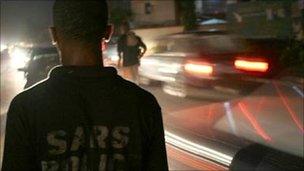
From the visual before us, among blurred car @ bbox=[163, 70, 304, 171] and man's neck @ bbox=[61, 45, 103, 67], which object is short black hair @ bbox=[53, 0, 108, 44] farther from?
blurred car @ bbox=[163, 70, 304, 171]

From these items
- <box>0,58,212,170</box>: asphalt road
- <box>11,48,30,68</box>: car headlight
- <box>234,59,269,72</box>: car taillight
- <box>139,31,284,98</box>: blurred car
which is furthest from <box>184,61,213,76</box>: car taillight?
<box>11,48,30,68</box>: car headlight

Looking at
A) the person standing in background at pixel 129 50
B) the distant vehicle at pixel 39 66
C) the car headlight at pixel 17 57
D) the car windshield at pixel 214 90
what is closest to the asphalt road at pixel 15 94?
the car windshield at pixel 214 90

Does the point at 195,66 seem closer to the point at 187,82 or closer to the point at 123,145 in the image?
the point at 187,82

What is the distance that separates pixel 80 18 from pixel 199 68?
729cm

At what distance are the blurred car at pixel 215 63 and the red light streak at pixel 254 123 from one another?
0.36 metres

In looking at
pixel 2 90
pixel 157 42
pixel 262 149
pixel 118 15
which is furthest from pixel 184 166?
pixel 118 15

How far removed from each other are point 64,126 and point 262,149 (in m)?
3.60

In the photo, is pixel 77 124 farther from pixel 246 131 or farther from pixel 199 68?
pixel 199 68

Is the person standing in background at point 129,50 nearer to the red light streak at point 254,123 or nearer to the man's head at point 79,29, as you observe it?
the red light streak at point 254,123

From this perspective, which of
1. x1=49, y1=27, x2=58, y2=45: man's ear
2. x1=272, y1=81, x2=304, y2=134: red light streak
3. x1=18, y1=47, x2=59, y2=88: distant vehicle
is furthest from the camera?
x1=18, y1=47, x2=59, y2=88: distant vehicle

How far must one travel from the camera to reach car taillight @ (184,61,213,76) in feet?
29.3

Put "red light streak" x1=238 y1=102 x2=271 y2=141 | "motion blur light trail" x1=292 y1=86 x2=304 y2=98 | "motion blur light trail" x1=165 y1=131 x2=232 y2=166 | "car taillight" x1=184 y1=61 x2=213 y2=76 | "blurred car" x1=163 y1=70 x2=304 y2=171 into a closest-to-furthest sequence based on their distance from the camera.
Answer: "blurred car" x1=163 y1=70 x2=304 y2=171 < "motion blur light trail" x1=165 y1=131 x2=232 y2=166 < "red light streak" x1=238 y1=102 x2=271 y2=141 < "motion blur light trail" x1=292 y1=86 x2=304 y2=98 < "car taillight" x1=184 y1=61 x2=213 y2=76

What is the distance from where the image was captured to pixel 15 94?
10.2 metres

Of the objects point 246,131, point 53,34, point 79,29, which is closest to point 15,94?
point 246,131
